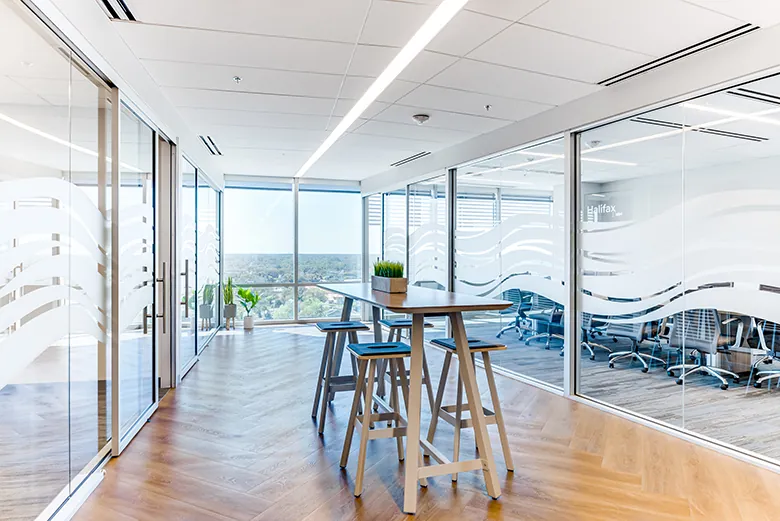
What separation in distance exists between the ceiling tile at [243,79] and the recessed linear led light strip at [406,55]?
0.33 m

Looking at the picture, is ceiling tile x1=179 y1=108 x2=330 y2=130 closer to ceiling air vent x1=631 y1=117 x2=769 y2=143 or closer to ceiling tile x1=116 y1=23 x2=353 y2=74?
ceiling tile x1=116 y1=23 x2=353 y2=74

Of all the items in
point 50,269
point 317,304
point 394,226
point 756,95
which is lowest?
point 317,304

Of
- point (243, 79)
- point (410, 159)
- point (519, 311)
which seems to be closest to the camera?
point (243, 79)

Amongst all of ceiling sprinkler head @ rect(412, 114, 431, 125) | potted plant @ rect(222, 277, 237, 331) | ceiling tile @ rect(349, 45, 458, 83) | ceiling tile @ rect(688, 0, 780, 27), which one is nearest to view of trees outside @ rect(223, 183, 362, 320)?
potted plant @ rect(222, 277, 237, 331)

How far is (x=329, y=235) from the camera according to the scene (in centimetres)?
971

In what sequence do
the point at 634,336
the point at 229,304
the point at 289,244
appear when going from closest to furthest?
the point at 634,336
the point at 229,304
the point at 289,244

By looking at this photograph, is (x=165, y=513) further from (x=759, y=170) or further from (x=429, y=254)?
(x=429, y=254)

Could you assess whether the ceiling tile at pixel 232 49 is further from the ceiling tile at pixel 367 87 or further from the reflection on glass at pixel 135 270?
the reflection on glass at pixel 135 270

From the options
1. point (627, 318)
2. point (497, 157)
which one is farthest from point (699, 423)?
point (497, 157)

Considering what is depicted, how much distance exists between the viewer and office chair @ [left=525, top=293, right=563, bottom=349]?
487 cm

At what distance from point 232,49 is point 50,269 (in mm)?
1831

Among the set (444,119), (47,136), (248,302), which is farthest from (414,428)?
(248,302)

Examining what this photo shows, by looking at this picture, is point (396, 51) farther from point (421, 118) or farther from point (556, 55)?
point (421, 118)

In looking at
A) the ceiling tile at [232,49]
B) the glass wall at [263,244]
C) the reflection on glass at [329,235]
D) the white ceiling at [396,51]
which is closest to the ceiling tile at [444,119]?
the white ceiling at [396,51]
